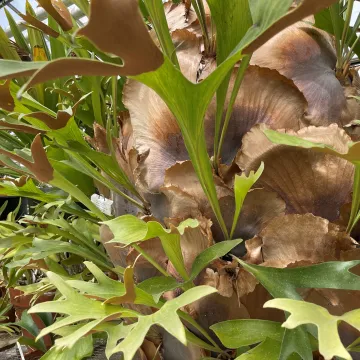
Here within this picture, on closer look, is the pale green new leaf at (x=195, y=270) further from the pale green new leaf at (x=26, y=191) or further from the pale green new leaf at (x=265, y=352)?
the pale green new leaf at (x=26, y=191)

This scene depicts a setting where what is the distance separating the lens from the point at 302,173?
443 millimetres

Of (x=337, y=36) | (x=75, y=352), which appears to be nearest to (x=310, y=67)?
(x=337, y=36)

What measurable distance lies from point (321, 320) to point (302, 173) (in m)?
0.15

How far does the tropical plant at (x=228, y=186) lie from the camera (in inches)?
15.1

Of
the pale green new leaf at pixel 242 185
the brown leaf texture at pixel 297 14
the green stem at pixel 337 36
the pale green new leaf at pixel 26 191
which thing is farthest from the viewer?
the pale green new leaf at pixel 26 191

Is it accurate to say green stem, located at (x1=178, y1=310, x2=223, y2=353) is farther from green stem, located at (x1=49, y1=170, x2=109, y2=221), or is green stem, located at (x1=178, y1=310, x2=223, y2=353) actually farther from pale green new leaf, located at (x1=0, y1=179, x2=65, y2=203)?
pale green new leaf, located at (x1=0, y1=179, x2=65, y2=203)

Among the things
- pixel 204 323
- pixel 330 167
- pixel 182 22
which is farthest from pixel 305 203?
pixel 182 22

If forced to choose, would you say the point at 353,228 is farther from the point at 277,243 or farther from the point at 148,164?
the point at 148,164

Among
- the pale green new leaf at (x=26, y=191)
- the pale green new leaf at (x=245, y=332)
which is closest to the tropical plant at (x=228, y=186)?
the pale green new leaf at (x=245, y=332)

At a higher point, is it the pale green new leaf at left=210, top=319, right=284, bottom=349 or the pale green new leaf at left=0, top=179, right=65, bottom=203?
the pale green new leaf at left=0, top=179, right=65, bottom=203

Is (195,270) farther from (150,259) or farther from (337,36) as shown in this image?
(337,36)

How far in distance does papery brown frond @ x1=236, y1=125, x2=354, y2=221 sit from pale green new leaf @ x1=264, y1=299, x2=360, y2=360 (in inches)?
4.7

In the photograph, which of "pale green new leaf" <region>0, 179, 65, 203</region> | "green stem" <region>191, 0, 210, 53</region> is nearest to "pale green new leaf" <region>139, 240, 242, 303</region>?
"green stem" <region>191, 0, 210, 53</region>

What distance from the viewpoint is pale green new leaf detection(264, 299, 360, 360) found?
0.32m
